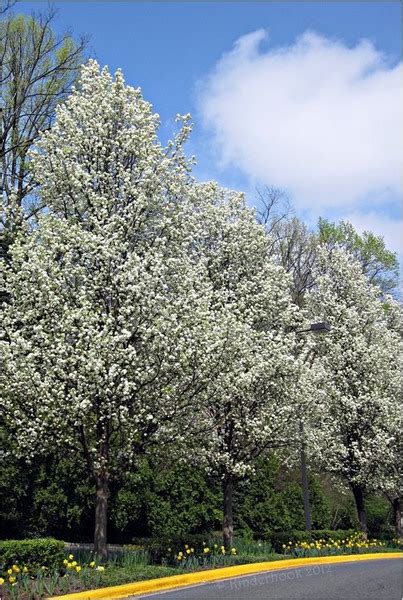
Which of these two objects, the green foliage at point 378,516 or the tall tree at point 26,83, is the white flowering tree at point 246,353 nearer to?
the tall tree at point 26,83

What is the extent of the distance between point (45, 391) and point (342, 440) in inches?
575

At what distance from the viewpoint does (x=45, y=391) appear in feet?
40.4

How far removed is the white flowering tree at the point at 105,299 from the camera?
12.6 metres

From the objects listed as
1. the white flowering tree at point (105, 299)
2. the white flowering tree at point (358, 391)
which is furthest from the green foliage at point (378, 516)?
the white flowering tree at point (105, 299)

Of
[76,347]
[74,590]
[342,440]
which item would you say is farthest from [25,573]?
[342,440]

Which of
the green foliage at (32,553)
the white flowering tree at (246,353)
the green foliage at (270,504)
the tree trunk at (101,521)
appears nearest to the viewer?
the green foliage at (32,553)

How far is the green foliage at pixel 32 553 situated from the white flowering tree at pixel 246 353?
190 inches

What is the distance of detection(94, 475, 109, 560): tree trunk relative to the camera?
1302cm

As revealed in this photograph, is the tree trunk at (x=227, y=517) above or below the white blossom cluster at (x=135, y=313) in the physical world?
below

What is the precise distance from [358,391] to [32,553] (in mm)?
15354

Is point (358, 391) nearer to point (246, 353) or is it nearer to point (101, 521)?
point (246, 353)

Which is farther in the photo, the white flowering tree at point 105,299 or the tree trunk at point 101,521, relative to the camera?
the tree trunk at point 101,521

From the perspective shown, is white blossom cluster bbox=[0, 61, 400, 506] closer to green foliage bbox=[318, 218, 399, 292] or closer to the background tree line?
the background tree line

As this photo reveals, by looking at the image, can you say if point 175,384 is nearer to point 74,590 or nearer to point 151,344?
point 151,344
